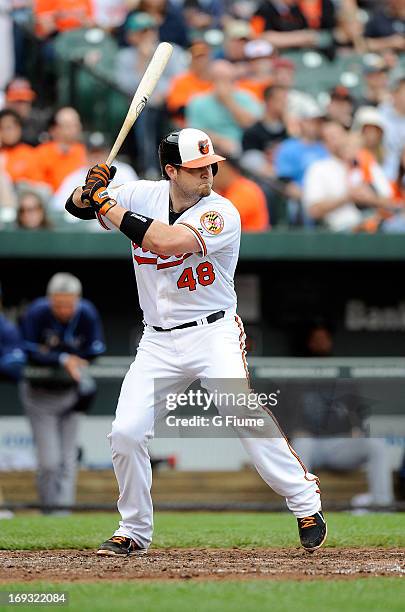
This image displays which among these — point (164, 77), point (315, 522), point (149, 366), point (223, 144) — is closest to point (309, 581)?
point (315, 522)

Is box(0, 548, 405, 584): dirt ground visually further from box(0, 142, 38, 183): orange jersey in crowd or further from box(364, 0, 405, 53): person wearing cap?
box(364, 0, 405, 53): person wearing cap

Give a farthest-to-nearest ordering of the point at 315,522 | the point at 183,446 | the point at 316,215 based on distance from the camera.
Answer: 1. the point at 316,215
2. the point at 183,446
3. the point at 315,522

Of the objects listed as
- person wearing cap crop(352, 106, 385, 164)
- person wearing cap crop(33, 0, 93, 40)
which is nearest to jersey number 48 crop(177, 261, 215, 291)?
person wearing cap crop(352, 106, 385, 164)

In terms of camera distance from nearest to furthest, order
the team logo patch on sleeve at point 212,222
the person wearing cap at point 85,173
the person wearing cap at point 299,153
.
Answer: the team logo patch on sleeve at point 212,222 → the person wearing cap at point 85,173 → the person wearing cap at point 299,153

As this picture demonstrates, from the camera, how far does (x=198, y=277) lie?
5.38m

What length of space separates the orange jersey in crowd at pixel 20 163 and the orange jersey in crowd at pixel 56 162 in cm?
6

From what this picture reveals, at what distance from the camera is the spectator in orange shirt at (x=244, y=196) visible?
10.5 m

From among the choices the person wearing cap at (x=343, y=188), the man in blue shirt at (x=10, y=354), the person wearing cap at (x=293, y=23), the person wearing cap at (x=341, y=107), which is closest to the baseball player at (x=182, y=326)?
the man in blue shirt at (x=10, y=354)

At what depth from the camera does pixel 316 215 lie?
10.8 meters

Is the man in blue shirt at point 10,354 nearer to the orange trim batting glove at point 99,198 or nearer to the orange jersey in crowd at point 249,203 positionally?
the orange jersey in crowd at point 249,203

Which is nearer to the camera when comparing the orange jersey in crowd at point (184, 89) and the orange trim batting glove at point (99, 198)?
the orange trim batting glove at point (99, 198)

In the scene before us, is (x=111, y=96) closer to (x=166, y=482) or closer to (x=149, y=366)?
(x=166, y=482)

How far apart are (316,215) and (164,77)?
8.60 ft

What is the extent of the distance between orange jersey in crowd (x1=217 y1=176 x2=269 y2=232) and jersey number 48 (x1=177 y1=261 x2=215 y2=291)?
5075 millimetres
